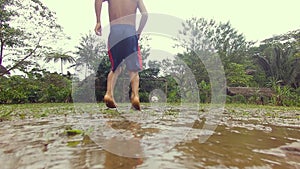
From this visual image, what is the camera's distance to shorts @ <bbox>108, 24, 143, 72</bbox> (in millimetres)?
2367

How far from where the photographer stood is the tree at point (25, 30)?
888 cm

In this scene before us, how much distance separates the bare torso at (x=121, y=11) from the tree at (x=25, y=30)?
7.95 m

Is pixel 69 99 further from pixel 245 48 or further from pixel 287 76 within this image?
pixel 287 76

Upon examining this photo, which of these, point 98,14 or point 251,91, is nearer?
point 98,14

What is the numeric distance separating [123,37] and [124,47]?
10cm

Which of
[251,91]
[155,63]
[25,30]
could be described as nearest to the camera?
[25,30]

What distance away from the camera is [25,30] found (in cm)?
952

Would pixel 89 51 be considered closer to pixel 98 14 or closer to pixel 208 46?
pixel 208 46

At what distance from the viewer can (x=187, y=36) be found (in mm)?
19141

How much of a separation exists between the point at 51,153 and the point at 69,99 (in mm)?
13508

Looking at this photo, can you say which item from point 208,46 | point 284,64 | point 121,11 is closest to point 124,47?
point 121,11

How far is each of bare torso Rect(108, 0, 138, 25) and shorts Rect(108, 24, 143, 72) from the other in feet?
0.17

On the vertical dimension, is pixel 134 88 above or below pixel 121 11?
below

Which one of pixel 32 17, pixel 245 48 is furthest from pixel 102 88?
pixel 245 48
